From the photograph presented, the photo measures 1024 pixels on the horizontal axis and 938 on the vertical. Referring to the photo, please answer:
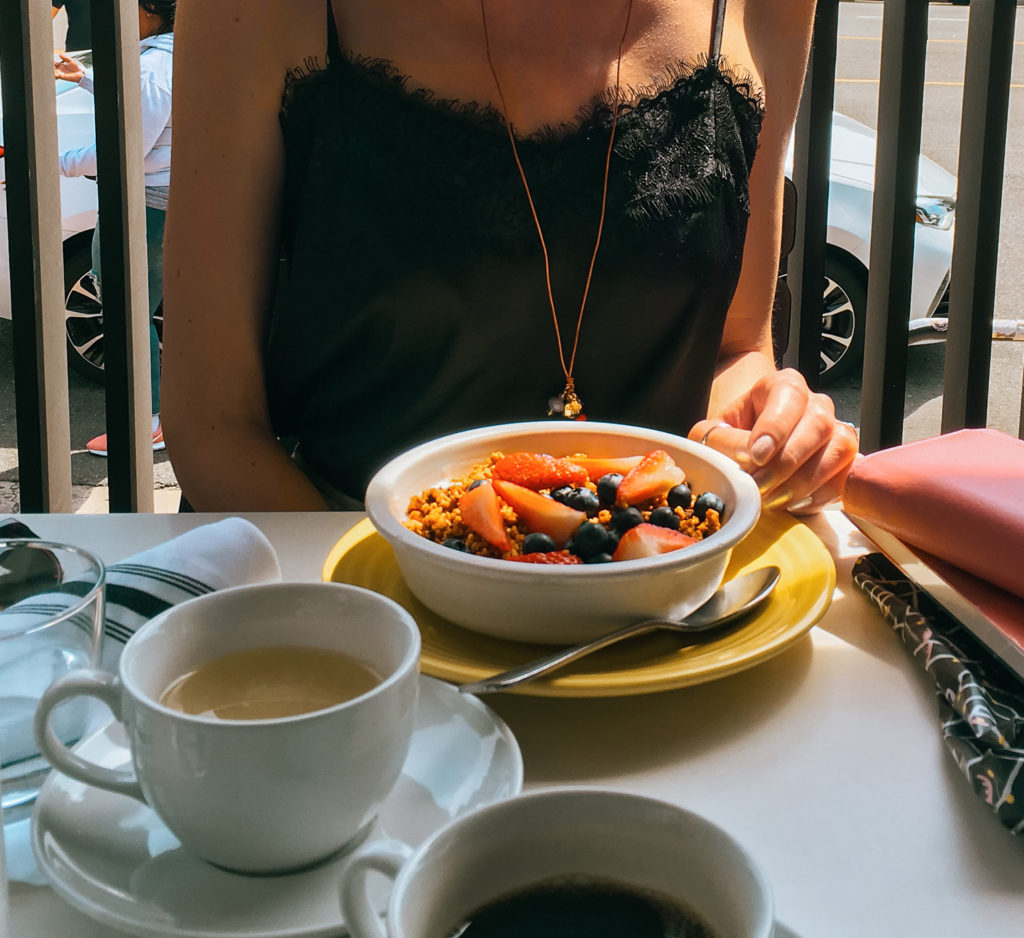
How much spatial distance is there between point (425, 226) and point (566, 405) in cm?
24

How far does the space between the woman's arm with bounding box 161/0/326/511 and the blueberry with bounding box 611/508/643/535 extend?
49 centimetres

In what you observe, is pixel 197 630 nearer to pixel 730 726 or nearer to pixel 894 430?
pixel 730 726

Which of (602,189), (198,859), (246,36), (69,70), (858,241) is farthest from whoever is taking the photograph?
(858,241)

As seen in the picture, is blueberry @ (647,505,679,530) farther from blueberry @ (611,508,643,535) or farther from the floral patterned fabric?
the floral patterned fabric

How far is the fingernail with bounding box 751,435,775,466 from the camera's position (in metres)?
0.83

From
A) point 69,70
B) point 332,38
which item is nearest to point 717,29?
point 332,38

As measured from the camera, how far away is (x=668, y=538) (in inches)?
27.5

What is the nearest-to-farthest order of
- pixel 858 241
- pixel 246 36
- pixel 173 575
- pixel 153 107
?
pixel 173 575, pixel 246 36, pixel 153 107, pixel 858 241

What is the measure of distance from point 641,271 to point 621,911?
973 mm

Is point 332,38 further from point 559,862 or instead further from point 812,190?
point 559,862

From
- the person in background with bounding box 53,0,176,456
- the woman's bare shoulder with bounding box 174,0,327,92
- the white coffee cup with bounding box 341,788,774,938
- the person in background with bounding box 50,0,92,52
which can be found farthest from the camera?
the person in background with bounding box 50,0,92,52

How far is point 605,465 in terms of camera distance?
0.83 metres

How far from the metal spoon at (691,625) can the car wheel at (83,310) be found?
2.94m

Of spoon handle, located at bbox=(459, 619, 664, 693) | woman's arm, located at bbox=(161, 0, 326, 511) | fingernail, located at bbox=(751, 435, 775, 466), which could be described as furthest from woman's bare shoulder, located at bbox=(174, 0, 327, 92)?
spoon handle, located at bbox=(459, 619, 664, 693)
